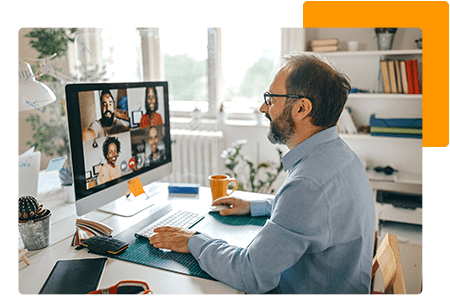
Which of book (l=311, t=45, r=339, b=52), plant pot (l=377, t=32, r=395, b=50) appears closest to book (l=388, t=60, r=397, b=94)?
plant pot (l=377, t=32, r=395, b=50)

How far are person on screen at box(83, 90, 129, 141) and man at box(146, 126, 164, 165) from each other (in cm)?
21

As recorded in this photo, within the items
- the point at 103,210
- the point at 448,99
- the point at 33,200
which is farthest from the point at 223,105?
the point at 33,200

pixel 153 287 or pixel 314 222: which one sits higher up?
pixel 314 222

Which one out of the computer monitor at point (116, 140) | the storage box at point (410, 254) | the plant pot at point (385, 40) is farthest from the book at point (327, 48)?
the computer monitor at point (116, 140)

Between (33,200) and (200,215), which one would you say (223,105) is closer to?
(200,215)

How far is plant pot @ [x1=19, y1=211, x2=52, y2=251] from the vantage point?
1.09 meters

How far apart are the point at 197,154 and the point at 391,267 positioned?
91.1 inches

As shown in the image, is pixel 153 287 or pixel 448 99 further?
pixel 448 99

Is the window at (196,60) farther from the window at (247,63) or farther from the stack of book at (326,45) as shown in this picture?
the stack of book at (326,45)

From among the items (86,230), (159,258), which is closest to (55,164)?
(86,230)

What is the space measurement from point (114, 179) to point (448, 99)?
2.09 meters

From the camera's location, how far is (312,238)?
86 cm

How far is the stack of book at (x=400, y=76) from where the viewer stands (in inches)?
94.6

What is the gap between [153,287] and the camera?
913mm
